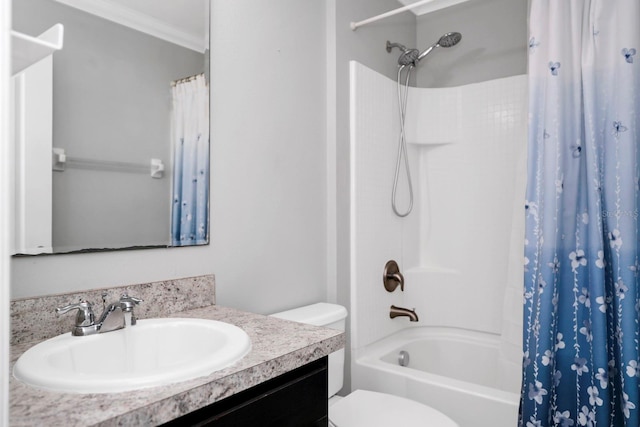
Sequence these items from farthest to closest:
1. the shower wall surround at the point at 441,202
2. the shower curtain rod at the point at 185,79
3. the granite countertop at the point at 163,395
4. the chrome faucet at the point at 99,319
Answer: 1. the shower wall surround at the point at 441,202
2. the shower curtain rod at the point at 185,79
3. the chrome faucet at the point at 99,319
4. the granite countertop at the point at 163,395

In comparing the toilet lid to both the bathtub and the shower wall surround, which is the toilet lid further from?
the shower wall surround

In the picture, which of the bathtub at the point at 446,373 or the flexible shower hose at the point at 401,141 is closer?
the bathtub at the point at 446,373

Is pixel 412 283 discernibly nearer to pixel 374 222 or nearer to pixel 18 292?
pixel 374 222

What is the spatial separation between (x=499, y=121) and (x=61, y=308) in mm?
2370

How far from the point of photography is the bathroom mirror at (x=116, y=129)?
1.12 metres

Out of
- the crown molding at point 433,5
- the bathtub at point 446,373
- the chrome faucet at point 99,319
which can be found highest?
the crown molding at point 433,5

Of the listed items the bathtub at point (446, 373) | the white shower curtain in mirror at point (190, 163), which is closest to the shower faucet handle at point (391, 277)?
the bathtub at point (446, 373)

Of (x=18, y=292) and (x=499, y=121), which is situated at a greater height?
(x=499, y=121)

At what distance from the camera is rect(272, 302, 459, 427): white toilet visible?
1.51 meters

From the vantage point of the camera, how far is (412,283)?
8.76ft

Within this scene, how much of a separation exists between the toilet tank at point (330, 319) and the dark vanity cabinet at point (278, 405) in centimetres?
59

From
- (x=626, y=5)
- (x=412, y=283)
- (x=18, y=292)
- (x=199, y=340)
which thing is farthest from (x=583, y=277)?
(x=18, y=292)

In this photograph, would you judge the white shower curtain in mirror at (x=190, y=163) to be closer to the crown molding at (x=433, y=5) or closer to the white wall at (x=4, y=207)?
the white wall at (x=4, y=207)

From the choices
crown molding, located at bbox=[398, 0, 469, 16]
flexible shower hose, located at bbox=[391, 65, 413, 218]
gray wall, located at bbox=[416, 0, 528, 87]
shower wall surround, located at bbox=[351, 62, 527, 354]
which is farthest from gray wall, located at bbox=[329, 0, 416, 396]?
gray wall, located at bbox=[416, 0, 528, 87]
